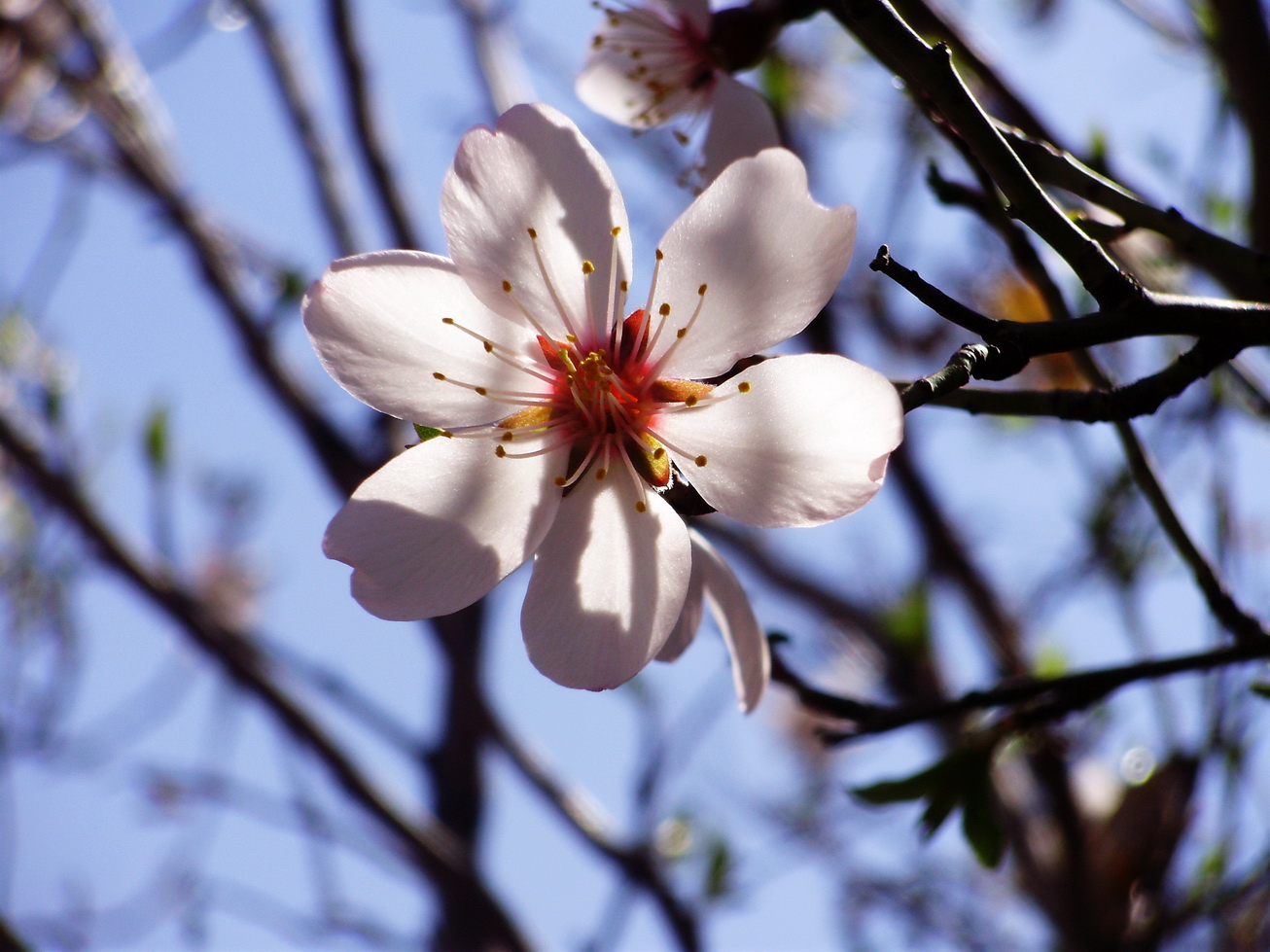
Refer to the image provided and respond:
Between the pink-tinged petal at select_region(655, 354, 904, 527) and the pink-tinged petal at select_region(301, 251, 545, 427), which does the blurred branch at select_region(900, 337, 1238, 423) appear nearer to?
the pink-tinged petal at select_region(655, 354, 904, 527)

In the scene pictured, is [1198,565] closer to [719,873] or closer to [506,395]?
[506,395]

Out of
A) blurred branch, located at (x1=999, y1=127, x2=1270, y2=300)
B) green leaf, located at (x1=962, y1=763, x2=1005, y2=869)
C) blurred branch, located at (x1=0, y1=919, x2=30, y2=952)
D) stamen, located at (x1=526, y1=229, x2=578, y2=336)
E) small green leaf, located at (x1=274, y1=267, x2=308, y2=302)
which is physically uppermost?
small green leaf, located at (x1=274, y1=267, x2=308, y2=302)

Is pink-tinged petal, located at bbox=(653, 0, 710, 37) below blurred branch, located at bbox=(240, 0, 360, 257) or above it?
below

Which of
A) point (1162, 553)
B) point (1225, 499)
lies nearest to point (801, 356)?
point (1225, 499)

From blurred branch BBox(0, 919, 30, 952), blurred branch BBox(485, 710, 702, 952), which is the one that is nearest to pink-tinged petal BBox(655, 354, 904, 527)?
blurred branch BBox(0, 919, 30, 952)

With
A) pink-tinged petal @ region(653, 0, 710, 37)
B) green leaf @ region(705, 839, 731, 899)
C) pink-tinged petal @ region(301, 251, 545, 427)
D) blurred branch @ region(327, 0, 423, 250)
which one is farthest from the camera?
blurred branch @ region(327, 0, 423, 250)

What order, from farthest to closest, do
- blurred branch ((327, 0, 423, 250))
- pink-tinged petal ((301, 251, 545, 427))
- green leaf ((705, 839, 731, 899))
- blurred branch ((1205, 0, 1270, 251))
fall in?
1. blurred branch ((327, 0, 423, 250))
2. green leaf ((705, 839, 731, 899))
3. blurred branch ((1205, 0, 1270, 251))
4. pink-tinged petal ((301, 251, 545, 427))

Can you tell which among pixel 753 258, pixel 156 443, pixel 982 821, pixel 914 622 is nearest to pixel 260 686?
pixel 156 443
